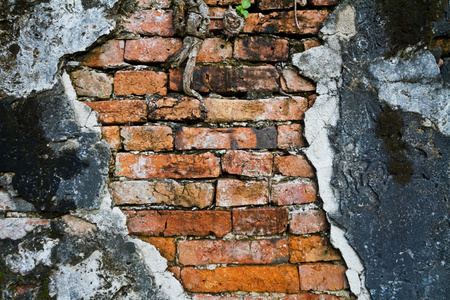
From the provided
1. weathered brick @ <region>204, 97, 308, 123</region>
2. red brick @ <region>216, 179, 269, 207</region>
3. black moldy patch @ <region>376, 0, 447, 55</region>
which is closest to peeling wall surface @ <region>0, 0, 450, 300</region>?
black moldy patch @ <region>376, 0, 447, 55</region>

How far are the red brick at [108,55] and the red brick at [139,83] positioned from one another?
2.0 inches

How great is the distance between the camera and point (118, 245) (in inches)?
43.9

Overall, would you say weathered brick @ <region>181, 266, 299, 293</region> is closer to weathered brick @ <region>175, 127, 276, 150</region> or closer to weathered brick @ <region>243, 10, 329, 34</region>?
weathered brick @ <region>175, 127, 276, 150</region>

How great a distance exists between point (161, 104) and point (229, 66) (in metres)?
0.31

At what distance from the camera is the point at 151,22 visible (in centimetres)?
118

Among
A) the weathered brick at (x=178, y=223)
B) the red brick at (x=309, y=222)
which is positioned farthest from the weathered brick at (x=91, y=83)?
the red brick at (x=309, y=222)

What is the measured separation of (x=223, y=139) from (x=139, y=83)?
0.40m

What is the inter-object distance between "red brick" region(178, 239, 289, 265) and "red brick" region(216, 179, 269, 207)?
0.15 m

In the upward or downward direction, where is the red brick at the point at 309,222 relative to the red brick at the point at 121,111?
downward

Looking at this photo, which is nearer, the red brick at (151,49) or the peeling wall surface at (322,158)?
the peeling wall surface at (322,158)

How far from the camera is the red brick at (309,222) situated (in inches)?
44.3

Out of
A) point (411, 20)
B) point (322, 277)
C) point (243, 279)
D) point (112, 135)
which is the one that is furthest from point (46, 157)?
point (411, 20)

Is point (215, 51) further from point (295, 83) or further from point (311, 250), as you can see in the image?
point (311, 250)

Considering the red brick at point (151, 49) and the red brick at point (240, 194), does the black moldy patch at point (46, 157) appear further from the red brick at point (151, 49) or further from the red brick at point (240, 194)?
the red brick at point (240, 194)
